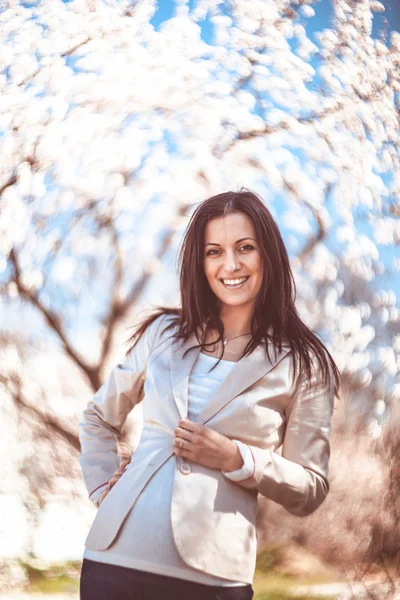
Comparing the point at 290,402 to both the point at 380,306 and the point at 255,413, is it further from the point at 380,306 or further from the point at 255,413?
the point at 380,306

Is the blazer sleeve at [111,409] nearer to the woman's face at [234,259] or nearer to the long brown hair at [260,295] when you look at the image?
the long brown hair at [260,295]

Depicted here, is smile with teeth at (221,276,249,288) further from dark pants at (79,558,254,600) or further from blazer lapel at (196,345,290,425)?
dark pants at (79,558,254,600)

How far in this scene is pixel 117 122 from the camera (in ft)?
6.14

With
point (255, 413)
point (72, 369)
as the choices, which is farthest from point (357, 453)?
point (255, 413)

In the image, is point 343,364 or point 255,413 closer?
point 255,413

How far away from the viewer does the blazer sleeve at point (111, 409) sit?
1221mm

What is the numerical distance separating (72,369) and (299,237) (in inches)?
27.7

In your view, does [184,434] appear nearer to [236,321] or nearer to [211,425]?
[211,425]

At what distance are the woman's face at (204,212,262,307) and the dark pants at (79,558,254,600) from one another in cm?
45

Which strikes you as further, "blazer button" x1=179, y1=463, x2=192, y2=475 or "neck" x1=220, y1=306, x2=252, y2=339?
"neck" x1=220, y1=306, x2=252, y2=339

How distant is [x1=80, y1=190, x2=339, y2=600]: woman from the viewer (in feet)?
3.30

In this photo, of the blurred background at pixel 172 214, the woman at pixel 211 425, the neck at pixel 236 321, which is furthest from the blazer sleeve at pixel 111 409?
the blurred background at pixel 172 214

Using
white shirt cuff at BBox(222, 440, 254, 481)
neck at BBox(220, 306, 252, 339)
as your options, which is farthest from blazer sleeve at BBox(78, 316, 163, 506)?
white shirt cuff at BBox(222, 440, 254, 481)

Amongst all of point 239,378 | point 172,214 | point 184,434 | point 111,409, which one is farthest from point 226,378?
point 172,214
